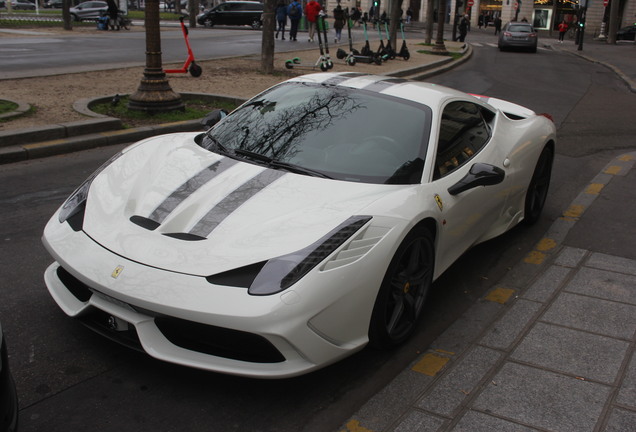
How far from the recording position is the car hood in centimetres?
308

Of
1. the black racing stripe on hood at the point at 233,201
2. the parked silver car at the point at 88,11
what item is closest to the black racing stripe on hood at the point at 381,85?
the black racing stripe on hood at the point at 233,201

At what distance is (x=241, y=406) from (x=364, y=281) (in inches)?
32.5

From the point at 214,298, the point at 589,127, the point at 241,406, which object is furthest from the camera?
the point at 589,127

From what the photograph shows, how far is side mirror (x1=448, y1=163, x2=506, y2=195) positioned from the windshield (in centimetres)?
31

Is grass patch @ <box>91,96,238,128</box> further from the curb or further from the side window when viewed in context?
the side window

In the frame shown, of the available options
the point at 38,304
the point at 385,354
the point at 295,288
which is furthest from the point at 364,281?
the point at 38,304

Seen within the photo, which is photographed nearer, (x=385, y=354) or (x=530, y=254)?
(x=385, y=354)

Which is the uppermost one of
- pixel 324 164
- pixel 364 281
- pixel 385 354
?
pixel 324 164

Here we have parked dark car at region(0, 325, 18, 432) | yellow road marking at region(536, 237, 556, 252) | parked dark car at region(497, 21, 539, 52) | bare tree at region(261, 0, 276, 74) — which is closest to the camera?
parked dark car at region(0, 325, 18, 432)

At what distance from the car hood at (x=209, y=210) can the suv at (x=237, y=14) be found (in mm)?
36307

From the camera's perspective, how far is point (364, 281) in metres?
3.15

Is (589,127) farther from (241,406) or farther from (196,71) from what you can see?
(241,406)

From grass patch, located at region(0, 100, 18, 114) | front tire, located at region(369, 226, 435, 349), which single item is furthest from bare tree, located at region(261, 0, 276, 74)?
front tire, located at region(369, 226, 435, 349)

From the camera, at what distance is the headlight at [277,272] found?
2902 millimetres
